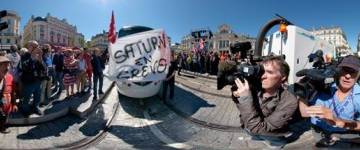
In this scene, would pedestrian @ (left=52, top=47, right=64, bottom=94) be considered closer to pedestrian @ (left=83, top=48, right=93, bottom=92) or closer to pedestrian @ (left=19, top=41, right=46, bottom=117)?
pedestrian @ (left=83, top=48, right=93, bottom=92)

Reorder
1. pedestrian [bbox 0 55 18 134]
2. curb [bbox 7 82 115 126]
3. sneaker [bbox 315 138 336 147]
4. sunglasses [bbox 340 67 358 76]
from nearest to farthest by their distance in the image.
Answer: sneaker [bbox 315 138 336 147], sunglasses [bbox 340 67 358 76], pedestrian [bbox 0 55 18 134], curb [bbox 7 82 115 126]

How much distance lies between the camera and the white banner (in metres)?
9.89

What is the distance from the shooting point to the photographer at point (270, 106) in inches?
98.2

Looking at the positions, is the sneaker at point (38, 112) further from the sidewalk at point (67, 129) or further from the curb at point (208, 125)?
the curb at point (208, 125)

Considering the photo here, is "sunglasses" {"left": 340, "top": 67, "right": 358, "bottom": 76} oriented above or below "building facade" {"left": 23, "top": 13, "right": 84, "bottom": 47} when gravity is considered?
below

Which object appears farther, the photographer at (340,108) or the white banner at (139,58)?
the white banner at (139,58)

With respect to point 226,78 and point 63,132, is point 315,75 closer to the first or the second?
point 226,78

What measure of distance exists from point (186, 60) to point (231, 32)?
50.8 m

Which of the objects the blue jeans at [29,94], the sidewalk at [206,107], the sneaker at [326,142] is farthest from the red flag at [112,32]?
the sneaker at [326,142]

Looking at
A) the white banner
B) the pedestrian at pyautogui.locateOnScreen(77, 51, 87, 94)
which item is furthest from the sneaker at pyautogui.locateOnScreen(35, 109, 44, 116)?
the pedestrian at pyautogui.locateOnScreen(77, 51, 87, 94)

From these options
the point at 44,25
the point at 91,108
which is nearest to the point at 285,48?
the point at 91,108

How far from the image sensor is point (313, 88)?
3230 millimetres

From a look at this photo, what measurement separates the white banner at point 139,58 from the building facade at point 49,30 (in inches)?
3721

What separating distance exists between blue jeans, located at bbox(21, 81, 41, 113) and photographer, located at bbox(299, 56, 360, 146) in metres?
7.13
